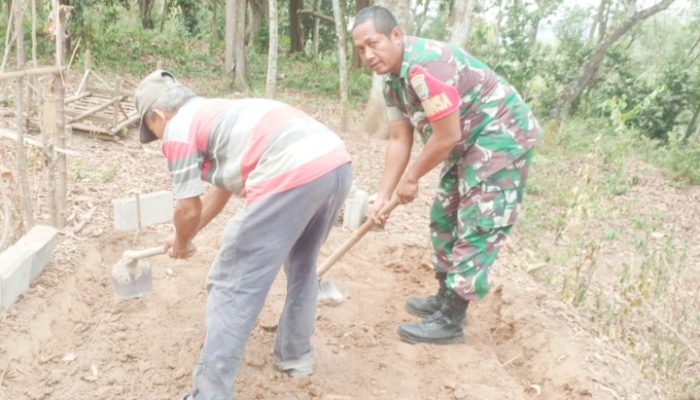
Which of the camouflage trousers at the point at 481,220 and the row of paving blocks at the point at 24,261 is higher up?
the camouflage trousers at the point at 481,220

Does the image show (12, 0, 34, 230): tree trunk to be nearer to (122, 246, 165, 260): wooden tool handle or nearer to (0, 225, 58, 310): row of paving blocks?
(0, 225, 58, 310): row of paving blocks

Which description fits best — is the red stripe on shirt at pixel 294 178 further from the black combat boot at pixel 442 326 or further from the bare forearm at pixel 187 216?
the black combat boot at pixel 442 326

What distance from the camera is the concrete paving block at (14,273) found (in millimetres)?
2893

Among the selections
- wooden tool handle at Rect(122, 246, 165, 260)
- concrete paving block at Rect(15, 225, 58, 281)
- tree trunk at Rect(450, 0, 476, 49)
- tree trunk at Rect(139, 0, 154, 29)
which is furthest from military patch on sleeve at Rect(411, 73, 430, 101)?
tree trunk at Rect(139, 0, 154, 29)

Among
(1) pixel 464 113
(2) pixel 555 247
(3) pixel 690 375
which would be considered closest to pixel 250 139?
(1) pixel 464 113

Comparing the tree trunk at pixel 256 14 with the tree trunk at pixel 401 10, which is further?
the tree trunk at pixel 256 14

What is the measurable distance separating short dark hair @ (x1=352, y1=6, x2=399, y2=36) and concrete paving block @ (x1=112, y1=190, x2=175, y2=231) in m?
2.02

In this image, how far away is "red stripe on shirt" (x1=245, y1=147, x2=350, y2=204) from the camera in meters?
2.14

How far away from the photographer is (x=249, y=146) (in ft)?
7.13

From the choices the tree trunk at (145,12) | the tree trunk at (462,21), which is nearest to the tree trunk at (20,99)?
the tree trunk at (462,21)

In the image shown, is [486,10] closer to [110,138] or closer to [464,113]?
[110,138]

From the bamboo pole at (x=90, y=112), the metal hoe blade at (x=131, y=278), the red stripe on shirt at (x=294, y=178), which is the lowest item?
the metal hoe blade at (x=131, y=278)

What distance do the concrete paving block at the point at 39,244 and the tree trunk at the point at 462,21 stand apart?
5.80 meters

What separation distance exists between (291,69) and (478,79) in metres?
12.0
